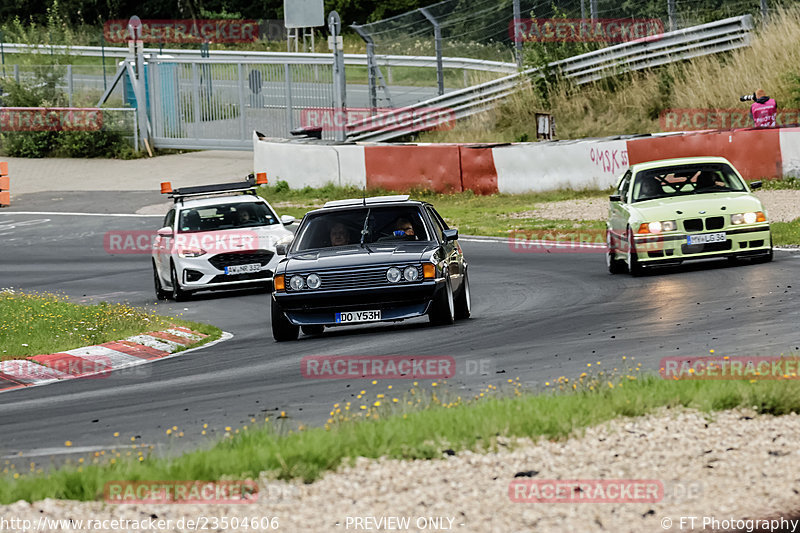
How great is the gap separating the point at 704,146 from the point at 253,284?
1100cm

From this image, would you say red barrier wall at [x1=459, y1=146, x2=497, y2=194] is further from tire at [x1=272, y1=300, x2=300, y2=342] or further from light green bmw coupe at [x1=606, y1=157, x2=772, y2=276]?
tire at [x1=272, y1=300, x2=300, y2=342]

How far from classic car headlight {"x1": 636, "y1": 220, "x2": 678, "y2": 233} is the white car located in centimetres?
506

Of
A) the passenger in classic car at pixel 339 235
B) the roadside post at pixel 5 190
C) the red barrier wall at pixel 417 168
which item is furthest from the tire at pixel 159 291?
the roadside post at pixel 5 190

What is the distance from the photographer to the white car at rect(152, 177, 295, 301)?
62.8ft

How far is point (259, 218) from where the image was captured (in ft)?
66.4

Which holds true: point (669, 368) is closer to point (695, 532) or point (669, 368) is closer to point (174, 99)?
point (695, 532)

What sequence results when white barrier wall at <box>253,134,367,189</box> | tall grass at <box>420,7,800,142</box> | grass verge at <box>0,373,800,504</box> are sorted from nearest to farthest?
grass verge at <box>0,373,800,504</box> → white barrier wall at <box>253,134,367,189</box> → tall grass at <box>420,7,800,142</box>

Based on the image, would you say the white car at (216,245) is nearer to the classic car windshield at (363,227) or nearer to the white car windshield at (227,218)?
the white car windshield at (227,218)

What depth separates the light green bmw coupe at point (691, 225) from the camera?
17297mm

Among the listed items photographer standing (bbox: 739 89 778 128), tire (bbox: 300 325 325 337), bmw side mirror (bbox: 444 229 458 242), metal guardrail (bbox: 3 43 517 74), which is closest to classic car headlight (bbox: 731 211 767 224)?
bmw side mirror (bbox: 444 229 458 242)

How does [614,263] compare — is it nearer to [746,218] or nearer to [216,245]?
[746,218]

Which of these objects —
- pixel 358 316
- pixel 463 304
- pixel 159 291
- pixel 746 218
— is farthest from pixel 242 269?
pixel 746 218

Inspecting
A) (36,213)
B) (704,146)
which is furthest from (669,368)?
Result: (36,213)

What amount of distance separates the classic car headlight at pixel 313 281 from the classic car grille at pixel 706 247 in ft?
19.4
